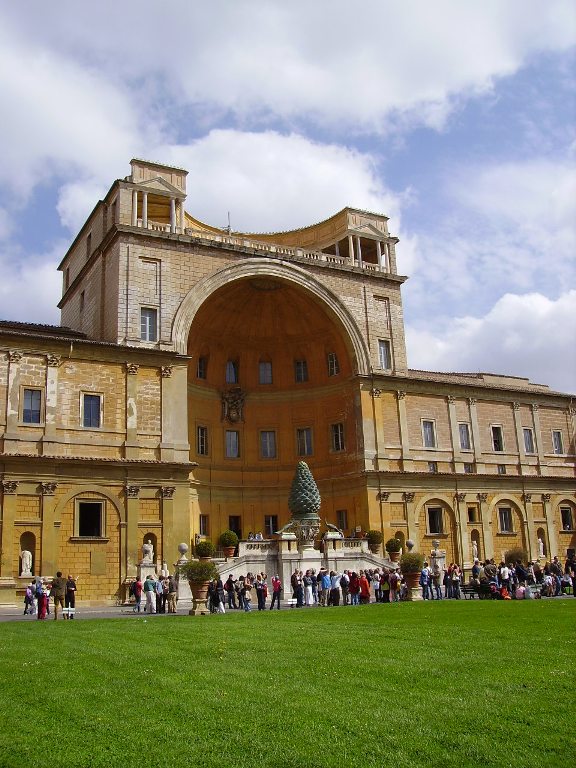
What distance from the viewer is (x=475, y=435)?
150 ft

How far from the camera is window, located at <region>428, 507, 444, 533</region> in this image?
1678 inches

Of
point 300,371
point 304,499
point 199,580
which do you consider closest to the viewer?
point 199,580

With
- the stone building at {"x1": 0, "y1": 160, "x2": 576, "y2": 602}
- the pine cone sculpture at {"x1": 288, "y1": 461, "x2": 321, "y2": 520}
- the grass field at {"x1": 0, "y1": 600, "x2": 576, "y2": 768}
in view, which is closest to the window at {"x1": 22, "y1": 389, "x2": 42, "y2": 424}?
the stone building at {"x1": 0, "y1": 160, "x2": 576, "y2": 602}

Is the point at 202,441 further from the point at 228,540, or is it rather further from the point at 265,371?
the point at 228,540

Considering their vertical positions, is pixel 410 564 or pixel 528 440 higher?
pixel 528 440

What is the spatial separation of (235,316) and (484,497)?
1829 cm

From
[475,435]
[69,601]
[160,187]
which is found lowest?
[69,601]

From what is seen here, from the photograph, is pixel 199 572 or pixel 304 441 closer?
pixel 199 572

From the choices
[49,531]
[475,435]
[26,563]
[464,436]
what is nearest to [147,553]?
[49,531]

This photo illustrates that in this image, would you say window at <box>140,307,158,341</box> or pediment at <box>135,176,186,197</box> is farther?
pediment at <box>135,176,186,197</box>

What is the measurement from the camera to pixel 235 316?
1732 inches

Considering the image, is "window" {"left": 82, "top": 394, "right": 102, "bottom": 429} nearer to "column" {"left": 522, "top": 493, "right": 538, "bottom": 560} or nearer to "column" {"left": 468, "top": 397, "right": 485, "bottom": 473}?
"column" {"left": 468, "top": 397, "right": 485, "bottom": 473}

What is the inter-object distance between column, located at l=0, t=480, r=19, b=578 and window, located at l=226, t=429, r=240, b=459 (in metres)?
15.1

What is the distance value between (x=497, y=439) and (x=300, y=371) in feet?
43.1
